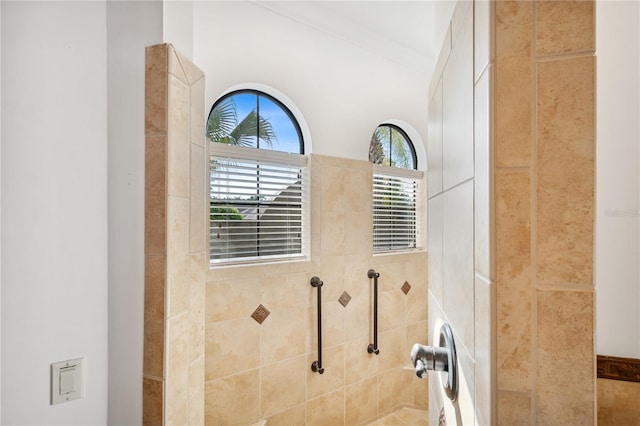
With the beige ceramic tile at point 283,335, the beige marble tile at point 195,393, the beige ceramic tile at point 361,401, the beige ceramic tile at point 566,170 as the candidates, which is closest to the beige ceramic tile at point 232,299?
the beige ceramic tile at point 283,335

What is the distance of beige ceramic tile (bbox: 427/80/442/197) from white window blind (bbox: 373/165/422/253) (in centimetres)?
140

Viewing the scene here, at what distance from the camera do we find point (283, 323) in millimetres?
1950

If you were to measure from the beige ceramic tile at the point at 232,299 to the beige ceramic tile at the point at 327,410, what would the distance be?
0.73m

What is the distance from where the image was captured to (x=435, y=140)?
99cm

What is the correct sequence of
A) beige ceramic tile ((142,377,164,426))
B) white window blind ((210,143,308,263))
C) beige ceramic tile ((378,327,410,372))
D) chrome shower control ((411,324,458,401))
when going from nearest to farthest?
1. chrome shower control ((411,324,458,401))
2. beige ceramic tile ((142,377,164,426))
3. white window blind ((210,143,308,263))
4. beige ceramic tile ((378,327,410,372))

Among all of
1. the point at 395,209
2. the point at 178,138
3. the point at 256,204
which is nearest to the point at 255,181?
the point at 256,204

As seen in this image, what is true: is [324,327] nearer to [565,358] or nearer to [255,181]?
[255,181]

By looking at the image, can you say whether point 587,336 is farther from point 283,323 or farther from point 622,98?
point 283,323

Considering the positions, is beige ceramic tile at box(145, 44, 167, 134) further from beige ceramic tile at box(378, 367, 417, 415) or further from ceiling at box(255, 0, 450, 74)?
beige ceramic tile at box(378, 367, 417, 415)

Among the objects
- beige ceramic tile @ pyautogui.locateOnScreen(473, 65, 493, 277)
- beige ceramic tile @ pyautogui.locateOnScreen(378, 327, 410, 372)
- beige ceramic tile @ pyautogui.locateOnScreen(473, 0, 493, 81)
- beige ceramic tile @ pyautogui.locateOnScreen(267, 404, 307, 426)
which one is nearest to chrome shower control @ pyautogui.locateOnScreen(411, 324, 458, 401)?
beige ceramic tile @ pyautogui.locateOnScreen(473, 65, 493, 277)
